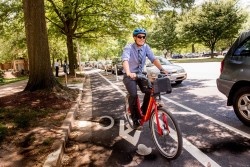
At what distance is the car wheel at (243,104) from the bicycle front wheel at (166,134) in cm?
203

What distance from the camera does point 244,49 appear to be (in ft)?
18.5

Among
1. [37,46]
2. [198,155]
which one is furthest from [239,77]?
[37,46]

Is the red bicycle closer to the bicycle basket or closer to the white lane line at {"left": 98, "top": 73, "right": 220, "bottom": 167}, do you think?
the bicycle basket

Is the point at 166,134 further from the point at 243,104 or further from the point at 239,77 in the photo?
the point at 239,77

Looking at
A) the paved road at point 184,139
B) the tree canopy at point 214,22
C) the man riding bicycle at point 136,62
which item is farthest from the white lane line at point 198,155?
the tree canopy at point 214,22

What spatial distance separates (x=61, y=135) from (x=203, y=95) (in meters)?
5.90

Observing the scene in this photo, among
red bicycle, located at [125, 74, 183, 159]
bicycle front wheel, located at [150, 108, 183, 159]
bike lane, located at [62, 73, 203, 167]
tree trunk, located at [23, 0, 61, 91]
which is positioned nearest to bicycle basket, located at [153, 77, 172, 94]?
red bicycle, located at [125, 74, 183, 159]

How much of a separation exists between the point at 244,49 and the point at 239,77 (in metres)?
0.59

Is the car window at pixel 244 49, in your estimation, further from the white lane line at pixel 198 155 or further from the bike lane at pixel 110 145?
the bike lane at pixel 110 145

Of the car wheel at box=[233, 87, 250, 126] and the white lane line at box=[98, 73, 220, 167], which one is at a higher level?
the car wheel at box=[233, 87, 250, 126]

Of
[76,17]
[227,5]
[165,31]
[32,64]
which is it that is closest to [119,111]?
[32,64]

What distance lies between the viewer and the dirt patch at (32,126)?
14.7ft

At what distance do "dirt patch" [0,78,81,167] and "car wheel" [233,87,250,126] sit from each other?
3617mm

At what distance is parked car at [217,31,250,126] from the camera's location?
5461mm
